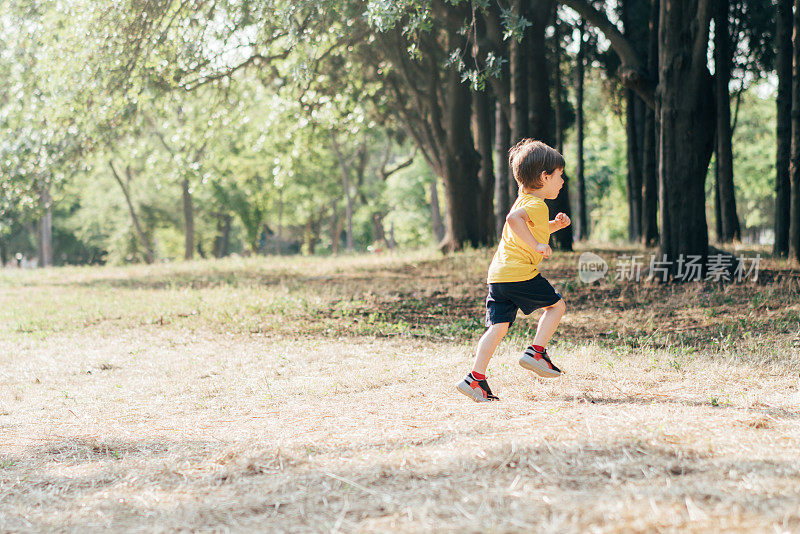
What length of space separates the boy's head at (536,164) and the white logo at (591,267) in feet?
20.9

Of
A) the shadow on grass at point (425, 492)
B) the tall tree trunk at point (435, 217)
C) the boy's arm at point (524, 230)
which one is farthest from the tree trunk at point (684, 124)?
the tall tree trunk at point (435, 217)

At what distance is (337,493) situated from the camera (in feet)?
10.5

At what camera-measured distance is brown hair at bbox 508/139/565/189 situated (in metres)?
4.85

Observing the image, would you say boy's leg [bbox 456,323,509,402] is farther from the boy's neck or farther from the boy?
the boy's neck

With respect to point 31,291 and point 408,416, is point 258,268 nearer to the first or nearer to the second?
point 31,291

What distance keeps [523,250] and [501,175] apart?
10.1 metres

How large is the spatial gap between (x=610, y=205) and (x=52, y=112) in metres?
46.0

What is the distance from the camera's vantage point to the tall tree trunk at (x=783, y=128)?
12.7 meters

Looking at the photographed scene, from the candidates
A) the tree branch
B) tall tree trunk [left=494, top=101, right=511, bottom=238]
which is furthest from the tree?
tall tree trunk [left=494, top=101, right=511, bottom=238]

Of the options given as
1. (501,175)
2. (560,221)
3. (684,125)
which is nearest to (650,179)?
(501,175)

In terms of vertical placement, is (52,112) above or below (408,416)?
above

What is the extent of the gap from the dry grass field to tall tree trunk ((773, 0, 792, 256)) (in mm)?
3197

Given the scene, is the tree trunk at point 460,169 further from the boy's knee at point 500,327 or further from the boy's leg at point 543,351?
the boy's knee at point 500,327

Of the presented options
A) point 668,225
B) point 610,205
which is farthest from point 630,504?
point 610,205
